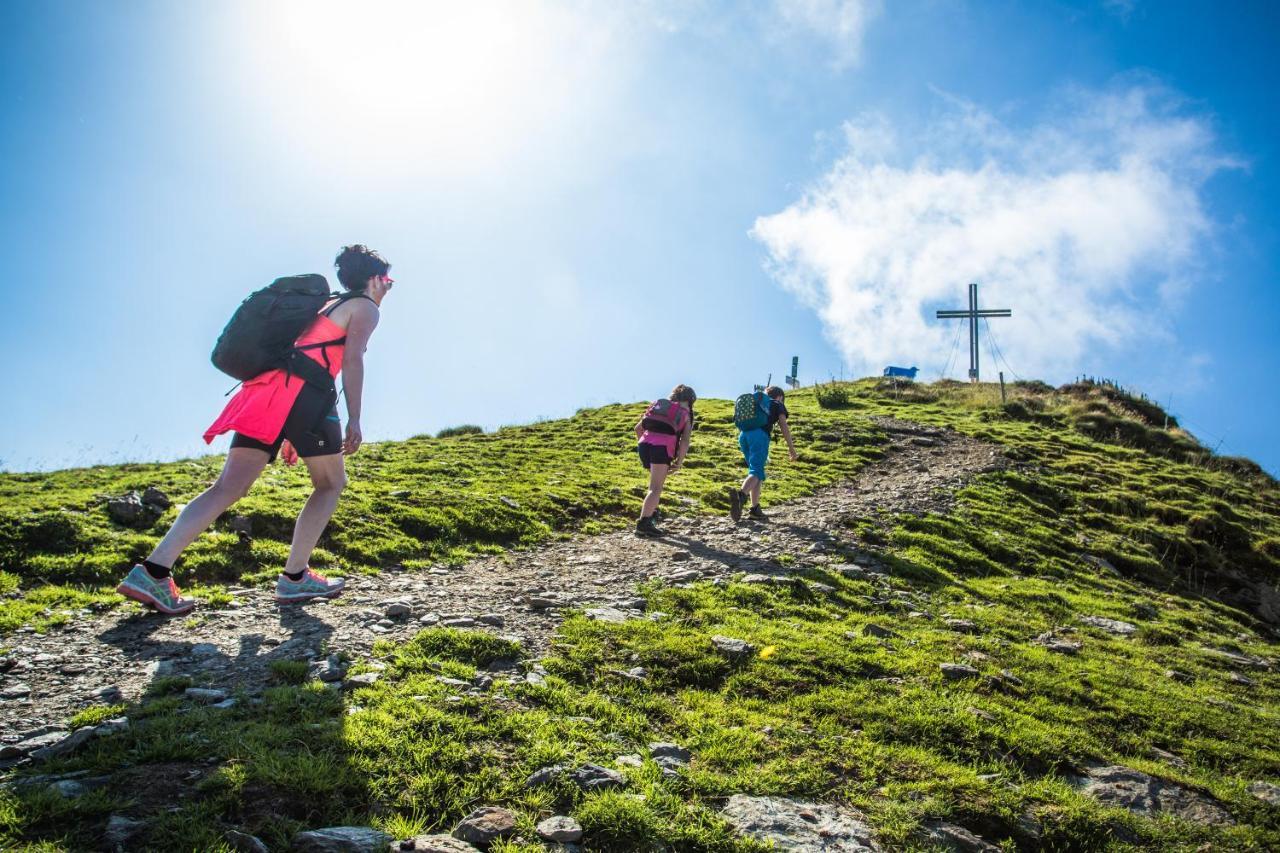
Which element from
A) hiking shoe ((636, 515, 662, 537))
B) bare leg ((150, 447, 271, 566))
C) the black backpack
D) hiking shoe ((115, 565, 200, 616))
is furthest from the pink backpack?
hiking shoe ((115, 565, 200, 616))

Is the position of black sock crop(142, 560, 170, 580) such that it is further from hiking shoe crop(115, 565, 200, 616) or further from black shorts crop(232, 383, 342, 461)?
black shorts crop(232, 383, 342, 461)

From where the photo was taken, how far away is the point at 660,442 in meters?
12.7

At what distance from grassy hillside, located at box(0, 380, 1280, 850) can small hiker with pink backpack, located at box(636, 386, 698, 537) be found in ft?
4.77

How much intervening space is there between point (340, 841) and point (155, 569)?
4.02m

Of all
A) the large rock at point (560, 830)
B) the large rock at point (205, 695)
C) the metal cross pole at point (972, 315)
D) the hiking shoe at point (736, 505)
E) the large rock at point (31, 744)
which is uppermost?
the metal cross pole at point (972, 315)

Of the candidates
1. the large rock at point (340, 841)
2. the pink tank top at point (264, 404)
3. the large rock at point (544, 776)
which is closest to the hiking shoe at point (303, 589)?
the pink tank top at point (264, 404)

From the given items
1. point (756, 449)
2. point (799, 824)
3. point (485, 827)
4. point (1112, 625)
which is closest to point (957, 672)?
point (799, 824)

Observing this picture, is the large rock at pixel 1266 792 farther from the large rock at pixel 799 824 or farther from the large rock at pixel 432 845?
the large rock at pixel 432 845

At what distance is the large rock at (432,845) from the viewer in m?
3.12

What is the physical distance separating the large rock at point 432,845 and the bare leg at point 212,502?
3.73 m

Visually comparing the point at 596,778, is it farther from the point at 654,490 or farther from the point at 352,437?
the point at 654,490

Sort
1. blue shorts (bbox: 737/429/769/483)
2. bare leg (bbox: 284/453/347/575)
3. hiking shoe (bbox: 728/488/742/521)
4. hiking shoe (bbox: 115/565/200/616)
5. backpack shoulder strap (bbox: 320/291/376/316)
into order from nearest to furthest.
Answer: hiking shoe (bbox: 115/565/200/616), backpack shoulder strap (bbox: 320/291/376/316), bare leg (bbox: 284/453/347/575), hiking shoe (bbox: 728/488/742/521), blue shorts (bbox: 737/429/769/483)

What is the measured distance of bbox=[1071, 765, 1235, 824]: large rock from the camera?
4.63 metres

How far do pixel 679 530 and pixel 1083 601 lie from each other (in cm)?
690
